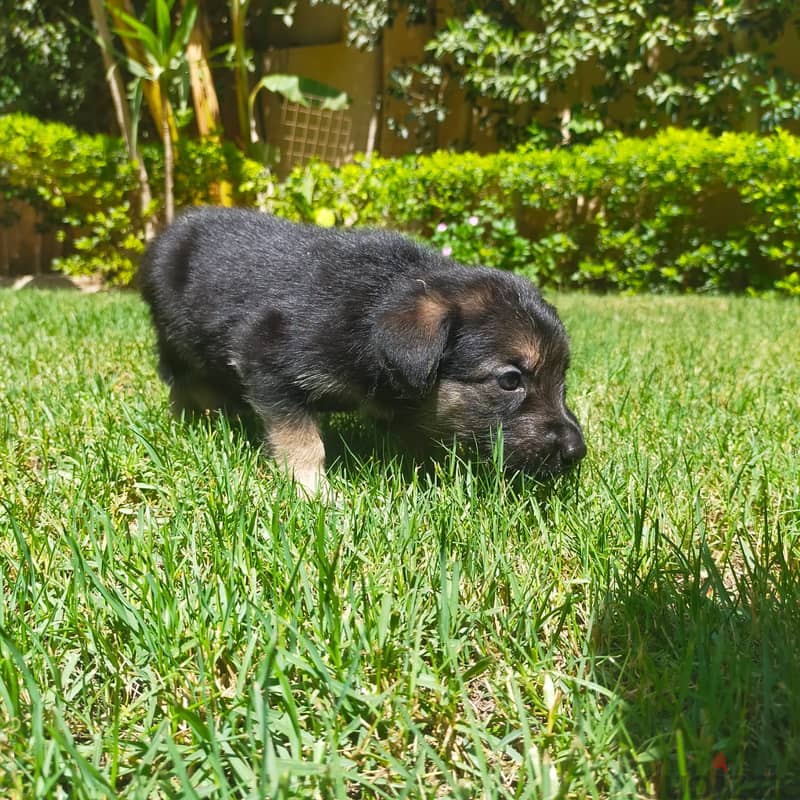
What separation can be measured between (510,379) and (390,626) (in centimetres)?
128

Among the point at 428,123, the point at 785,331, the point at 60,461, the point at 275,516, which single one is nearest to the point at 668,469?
the point at 275,516

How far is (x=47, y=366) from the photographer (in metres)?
4.33

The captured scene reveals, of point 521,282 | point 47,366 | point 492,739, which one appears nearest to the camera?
point 492,739

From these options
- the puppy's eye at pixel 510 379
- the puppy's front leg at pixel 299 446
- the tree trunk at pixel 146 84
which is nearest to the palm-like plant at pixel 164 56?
the tree trunk at pixel 146 84

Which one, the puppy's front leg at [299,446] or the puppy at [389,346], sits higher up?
the puppy at [389,346]

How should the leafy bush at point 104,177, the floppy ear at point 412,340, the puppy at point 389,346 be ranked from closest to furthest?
the floppy ear at point 412,340
the puppy at point 389,346
the leafy bush at point 104,177

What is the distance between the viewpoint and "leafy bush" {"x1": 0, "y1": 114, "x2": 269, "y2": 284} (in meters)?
9.59

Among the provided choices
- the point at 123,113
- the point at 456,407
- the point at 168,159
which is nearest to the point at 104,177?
the point at 123,113

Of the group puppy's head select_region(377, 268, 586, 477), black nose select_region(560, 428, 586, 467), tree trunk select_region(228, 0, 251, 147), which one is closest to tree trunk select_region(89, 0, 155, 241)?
tree trunk select_region(228, 0, 251, 147)

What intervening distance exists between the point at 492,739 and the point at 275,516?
2.95 feet

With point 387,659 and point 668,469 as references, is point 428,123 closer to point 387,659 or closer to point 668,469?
point 668,469

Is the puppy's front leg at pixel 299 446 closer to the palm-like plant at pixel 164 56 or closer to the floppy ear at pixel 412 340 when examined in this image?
the floppy ear at pixel 412 340

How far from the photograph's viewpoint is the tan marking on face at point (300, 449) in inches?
111

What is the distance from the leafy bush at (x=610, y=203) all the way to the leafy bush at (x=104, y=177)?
92cm
